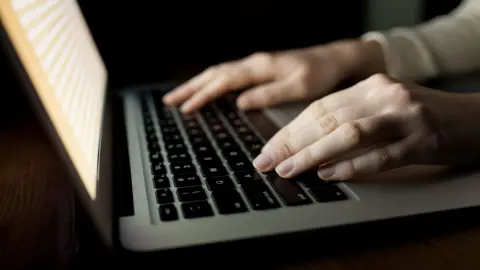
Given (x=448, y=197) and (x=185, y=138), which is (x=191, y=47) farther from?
(x=448, y=197)

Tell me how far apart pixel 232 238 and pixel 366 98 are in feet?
0.70

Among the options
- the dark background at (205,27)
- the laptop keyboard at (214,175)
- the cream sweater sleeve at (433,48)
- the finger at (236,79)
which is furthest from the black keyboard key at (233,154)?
the dark background at (205,27)

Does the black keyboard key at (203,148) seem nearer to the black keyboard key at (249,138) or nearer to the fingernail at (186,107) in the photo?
the black keyboard key at (249,138)

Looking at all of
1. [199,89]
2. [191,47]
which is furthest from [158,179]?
[191,47]

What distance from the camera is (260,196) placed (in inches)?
17.2

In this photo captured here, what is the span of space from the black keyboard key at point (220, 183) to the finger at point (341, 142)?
1.6 inches

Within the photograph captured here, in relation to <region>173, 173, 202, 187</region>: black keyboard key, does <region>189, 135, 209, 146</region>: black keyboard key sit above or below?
below

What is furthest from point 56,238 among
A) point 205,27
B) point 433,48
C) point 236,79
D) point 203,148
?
point 205,27

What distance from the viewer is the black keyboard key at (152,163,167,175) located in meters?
0.51

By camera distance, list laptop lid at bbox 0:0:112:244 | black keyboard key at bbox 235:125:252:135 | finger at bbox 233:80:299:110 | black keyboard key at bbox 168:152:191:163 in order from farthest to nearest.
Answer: finger at bbox 233:80:299:110 < black keyboard key at bbox 235:125:252:135 < black keyboard key at bbox 168:152:191:163 < laptop lid at bbox 0:0:112:244

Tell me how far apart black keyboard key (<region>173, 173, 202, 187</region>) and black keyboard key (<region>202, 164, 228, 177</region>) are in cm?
1

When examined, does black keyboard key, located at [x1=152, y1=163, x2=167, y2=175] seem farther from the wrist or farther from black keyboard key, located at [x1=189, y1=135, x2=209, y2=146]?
the wrist

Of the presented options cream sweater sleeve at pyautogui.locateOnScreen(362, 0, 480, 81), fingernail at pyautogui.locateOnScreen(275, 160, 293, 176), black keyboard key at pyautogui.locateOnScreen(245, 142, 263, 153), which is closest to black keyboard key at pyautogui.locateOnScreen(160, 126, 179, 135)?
black keyboard key at pyautogui.locateOnScreen(245, 142, 263, 153)

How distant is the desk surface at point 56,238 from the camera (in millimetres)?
380
